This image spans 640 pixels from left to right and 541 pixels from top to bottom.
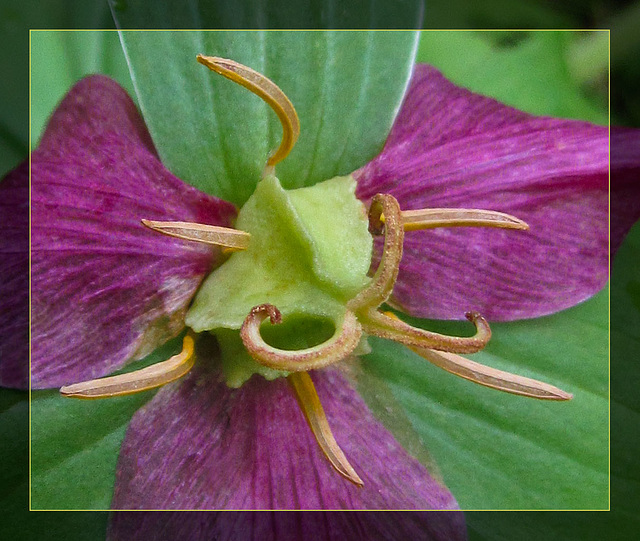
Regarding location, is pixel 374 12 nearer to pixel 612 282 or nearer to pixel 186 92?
pixel 186 92

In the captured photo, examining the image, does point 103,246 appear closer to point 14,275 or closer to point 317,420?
point 14,275

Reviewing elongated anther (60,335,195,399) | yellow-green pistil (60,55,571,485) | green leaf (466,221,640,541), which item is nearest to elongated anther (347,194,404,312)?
yellow-green pistil (60,55,571,485)

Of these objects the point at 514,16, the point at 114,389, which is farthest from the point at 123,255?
the point at 514,16

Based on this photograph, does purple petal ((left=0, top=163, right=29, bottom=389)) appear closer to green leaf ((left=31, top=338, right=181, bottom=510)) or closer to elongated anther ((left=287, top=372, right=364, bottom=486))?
green leaf ((left=31, top=338, right=181, bottom=510))

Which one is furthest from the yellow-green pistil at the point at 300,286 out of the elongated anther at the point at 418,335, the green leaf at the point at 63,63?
the green leaf at the point at 63,63

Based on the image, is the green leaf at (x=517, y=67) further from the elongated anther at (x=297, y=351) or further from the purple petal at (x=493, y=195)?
the elongated anther at (x=297, y=351)

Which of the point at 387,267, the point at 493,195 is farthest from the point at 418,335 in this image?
the point at 493,195

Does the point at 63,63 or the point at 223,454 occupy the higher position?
the point at 63,63
